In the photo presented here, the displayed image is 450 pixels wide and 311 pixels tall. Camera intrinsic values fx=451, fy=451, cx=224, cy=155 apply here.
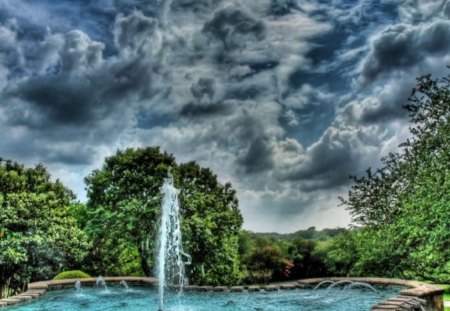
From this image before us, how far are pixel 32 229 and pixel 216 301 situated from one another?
10822 mm

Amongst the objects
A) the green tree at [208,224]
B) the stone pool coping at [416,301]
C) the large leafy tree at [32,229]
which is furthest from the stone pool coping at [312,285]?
the green tree at [208,224]

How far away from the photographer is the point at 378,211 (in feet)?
74.8

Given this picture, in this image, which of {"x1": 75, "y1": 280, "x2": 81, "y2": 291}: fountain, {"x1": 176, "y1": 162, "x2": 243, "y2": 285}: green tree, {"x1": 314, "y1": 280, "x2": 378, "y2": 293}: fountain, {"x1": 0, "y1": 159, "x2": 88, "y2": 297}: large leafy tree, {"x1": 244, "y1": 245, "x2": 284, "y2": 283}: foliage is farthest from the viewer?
{"x1": 244, "y1": 245, "x2": 284, "y2": 283}: foliage

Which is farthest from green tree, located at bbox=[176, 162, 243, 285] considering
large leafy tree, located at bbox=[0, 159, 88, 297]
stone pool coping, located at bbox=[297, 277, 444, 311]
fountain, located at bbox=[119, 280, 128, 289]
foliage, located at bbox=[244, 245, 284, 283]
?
stone pool coping, located at bbox=[297, 277, 444, 311]

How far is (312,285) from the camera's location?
1411 centimetres

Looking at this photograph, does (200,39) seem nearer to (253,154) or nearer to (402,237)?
(253,154)

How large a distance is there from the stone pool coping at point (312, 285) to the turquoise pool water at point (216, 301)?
311mm

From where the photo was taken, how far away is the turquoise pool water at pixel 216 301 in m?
10.5

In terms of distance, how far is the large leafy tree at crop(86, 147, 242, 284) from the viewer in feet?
70.7

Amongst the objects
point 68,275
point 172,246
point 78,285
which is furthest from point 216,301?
point 172,246

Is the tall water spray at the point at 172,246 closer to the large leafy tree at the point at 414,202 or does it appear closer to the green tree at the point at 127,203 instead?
the green tree at the point at 127,203

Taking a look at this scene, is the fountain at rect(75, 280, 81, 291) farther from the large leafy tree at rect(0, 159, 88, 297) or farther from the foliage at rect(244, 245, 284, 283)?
the foliage at rect(244, 245, 284, 283)

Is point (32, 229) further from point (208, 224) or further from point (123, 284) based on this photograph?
point (208, 224)

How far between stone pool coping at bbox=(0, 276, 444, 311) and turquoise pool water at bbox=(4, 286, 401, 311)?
311 mm
